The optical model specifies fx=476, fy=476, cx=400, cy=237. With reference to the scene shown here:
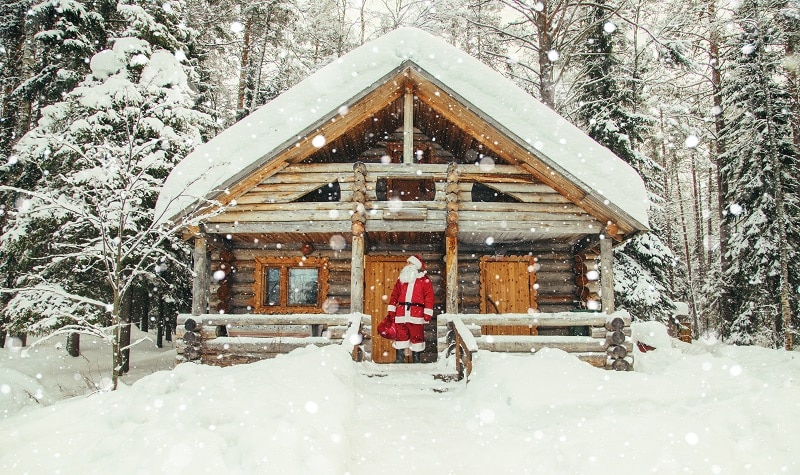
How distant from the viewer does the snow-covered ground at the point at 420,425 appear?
11.2 feet

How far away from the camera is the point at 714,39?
16.8m

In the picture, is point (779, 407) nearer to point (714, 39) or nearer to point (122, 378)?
point (122, 378)

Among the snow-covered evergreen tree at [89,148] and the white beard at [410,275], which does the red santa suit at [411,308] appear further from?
the snow-covered evergreen tree at [89,148]

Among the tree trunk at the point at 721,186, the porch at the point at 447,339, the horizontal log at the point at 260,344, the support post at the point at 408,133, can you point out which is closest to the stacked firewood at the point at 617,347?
the porch at the point at 447,339

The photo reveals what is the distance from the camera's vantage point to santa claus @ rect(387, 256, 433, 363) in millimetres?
8914

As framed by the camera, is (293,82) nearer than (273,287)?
No

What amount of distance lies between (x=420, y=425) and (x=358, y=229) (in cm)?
450

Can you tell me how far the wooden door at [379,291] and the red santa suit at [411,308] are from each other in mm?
2036

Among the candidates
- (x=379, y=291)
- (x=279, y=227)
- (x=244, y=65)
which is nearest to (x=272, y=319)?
(x=279, y=227)

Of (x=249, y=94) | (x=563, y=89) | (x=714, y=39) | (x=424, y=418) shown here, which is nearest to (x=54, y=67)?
(x=249, y=94)

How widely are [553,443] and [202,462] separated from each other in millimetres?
2815

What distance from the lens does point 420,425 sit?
5285 mm

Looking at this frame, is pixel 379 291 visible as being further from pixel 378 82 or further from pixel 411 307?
pixel 378 82

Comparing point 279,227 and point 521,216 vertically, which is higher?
point 521,216
